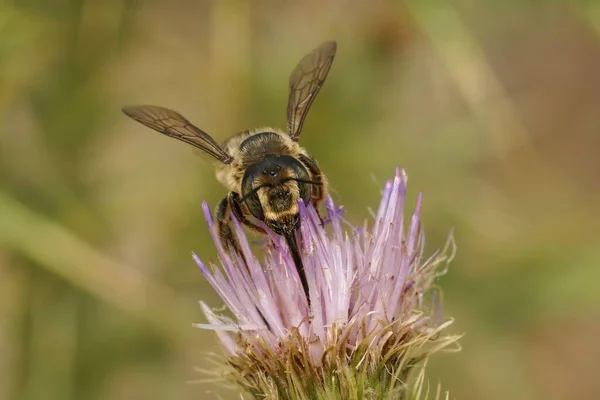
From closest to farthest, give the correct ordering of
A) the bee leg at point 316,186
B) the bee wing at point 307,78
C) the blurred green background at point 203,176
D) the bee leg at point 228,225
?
the bee leg at point 228,225
the bee leg at point 316,186
the bee wing at point 307,78
the blurred green background at point 203,176

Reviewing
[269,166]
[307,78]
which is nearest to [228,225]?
[269,166]

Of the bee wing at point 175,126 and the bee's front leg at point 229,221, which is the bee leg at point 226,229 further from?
the bee wing at point 175,126

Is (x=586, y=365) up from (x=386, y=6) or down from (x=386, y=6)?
down

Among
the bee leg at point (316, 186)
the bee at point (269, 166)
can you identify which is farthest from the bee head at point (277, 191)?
the bee leg at point (316, 186)

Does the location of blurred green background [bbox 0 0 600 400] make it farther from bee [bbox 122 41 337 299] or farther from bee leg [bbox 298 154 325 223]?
bee leg [bbox 298 154 325 223]

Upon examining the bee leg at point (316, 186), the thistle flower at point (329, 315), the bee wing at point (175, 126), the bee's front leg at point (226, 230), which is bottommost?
the thistle flower at point (329, 315)

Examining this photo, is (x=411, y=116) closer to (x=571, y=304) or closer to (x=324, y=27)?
(x=324, y=27)

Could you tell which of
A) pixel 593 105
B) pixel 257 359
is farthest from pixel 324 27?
pixel 593 105
